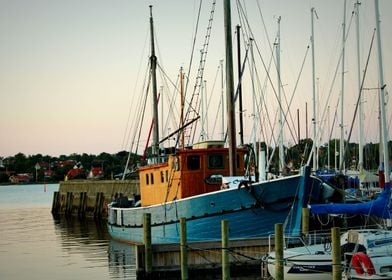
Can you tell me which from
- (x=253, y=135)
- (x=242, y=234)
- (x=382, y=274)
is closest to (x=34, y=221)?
(x=253, y=135)

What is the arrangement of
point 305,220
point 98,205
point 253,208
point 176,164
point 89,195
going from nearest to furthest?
point 305,220 < point 253,208 < point 176,164 < point 98,205 < point 89,195

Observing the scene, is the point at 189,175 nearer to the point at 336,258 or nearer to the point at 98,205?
the point at 336,258

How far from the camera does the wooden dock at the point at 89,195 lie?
55.9 metres

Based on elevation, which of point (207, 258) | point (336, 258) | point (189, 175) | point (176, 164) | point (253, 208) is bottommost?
point (207, 258)

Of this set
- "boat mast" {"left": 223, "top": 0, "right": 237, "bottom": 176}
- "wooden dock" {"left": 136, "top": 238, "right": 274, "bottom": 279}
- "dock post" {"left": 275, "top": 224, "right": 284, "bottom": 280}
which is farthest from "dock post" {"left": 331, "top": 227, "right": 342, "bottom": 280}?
"boat mast" {"left": 223, "top": 0, "right": 237, "bottom": 176}

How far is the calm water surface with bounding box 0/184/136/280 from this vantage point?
27906mm

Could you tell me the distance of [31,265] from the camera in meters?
30.9

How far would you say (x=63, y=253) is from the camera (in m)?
35.4

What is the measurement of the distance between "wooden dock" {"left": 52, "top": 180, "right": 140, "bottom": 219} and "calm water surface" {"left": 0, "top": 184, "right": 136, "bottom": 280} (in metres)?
3.97

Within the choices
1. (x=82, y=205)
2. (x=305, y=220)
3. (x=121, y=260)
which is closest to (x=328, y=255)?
(x=305, y=220)

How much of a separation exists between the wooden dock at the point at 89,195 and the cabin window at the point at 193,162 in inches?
1031

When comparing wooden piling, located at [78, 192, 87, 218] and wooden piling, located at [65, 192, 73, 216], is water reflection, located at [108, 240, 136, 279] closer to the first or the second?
wooden piling, located at [78, 192, 87, 218]

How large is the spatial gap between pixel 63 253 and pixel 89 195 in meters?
26.8

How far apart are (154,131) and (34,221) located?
27.5m
